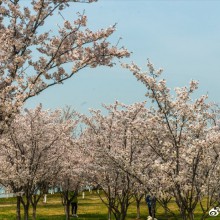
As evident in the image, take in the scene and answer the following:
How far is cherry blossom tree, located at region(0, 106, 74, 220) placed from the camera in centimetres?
1889

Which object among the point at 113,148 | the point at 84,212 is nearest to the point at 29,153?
the point at 113,148

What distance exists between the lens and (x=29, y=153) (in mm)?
21016

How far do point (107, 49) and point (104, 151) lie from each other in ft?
27.2

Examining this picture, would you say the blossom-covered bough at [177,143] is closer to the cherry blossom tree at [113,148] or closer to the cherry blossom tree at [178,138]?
the cherry blossom tree at [178,138]

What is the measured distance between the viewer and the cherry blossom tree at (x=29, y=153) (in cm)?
1889

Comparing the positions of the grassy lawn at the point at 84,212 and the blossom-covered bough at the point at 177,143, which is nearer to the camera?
the blossom-covered bough at the point at 177,143

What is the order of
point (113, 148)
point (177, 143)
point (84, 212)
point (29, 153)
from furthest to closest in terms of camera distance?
point (84, 212) → point (29, 153) → point (113, 148) → point (177, 143)

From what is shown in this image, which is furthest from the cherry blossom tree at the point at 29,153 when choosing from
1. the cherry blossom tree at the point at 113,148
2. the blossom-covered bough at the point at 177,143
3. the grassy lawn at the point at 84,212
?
the grassy lawn at the point at 84,212

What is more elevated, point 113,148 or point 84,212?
point 113,148

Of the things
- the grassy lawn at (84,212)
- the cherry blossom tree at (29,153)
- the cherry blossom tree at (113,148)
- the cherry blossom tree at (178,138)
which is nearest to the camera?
the cherry blossom tree at (178,138)

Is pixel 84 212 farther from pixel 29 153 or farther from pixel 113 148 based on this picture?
pixel 113 148

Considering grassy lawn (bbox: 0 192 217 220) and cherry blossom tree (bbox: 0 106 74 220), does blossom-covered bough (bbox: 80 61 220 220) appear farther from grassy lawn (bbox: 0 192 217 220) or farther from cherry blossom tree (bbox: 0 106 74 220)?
grassy lawn (bbox: 0 192 217 220)

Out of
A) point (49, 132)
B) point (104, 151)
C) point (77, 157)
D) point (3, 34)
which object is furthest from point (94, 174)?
point (3, 34)

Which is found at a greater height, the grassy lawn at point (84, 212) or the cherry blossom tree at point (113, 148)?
the cherry blossom tree at point (113, 148)
